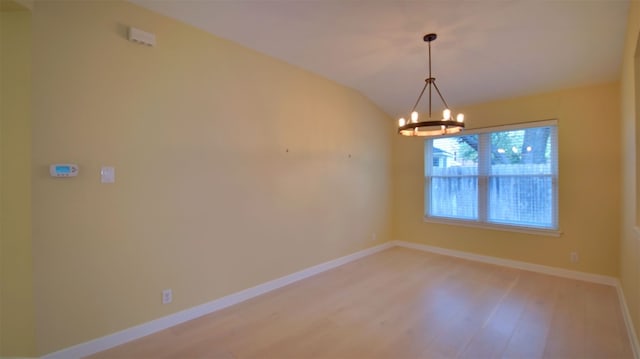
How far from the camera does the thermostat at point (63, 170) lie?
2.19 metres

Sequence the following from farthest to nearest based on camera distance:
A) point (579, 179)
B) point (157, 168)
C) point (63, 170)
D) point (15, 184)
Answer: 1. point (579, 179)
2. point (157, 168)
3. point (63, 170)
4. point (15, 184)

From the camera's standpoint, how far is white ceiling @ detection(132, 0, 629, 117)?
270 cm

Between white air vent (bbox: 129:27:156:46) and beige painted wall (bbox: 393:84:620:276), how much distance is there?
4.72 m

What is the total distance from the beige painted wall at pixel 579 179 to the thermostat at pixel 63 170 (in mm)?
5288

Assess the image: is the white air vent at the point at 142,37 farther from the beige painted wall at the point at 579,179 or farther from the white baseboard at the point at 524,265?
the white baseboard at the point at 524,265

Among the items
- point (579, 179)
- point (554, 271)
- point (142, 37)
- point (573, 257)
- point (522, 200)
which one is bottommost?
point (554, 271)

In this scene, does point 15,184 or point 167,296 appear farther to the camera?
point 167,296

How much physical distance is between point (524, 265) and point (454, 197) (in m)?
1.44

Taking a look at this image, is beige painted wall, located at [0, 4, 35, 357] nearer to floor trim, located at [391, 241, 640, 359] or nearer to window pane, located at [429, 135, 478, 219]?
floor trim, located at [391, 241, 640, 359]

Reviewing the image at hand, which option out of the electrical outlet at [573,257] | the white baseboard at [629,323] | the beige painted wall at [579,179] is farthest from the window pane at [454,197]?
the white baseboard at [629,323]

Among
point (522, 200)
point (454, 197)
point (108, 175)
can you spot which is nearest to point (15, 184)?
point (108, 175)

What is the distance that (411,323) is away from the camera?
2797 mm

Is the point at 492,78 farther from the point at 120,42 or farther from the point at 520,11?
the point at 120,42

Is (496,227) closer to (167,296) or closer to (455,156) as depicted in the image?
(455,156)
